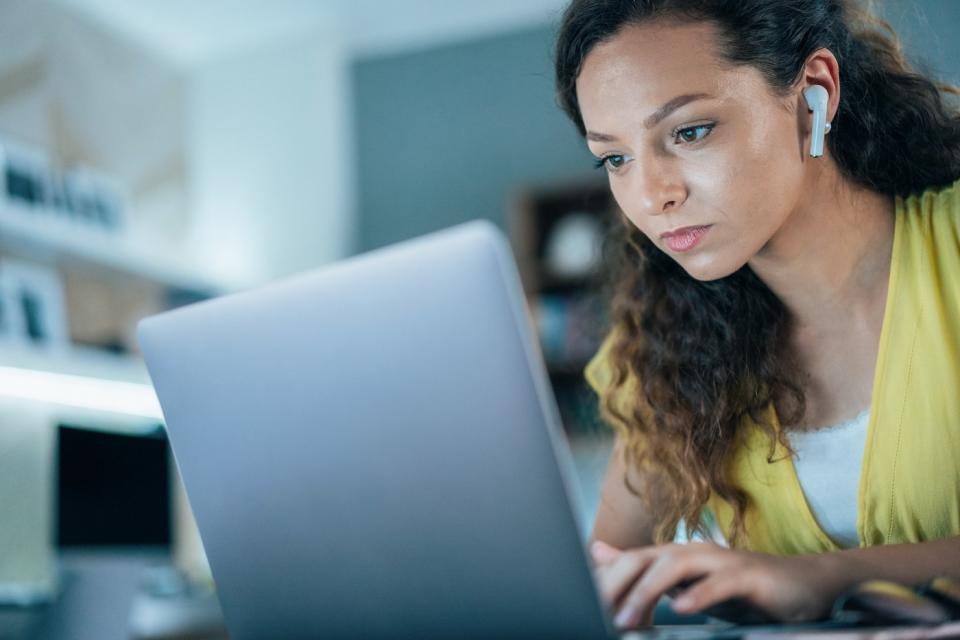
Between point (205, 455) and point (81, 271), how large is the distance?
2.67 m

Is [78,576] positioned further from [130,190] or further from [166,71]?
[166,71]

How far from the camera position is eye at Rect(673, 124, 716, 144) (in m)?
1.01

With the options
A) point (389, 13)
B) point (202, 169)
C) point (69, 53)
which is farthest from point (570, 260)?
point (69, 53)

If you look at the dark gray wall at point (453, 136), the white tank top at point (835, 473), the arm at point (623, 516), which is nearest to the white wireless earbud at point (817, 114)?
the white tank top at point (835, 473)

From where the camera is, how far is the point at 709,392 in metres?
1.20

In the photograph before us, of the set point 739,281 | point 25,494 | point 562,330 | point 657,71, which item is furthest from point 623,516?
point 562,330

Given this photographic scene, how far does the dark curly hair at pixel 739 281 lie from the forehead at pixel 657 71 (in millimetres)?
15

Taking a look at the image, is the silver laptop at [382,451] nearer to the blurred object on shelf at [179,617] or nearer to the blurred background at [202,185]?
the blurred object on shelf at [179,617]

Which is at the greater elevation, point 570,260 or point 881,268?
point 570,260

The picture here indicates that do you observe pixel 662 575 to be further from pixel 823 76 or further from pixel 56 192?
pixel 56 192

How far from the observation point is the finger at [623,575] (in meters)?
0.67

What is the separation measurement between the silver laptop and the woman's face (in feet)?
1.42

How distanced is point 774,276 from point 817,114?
219 mm

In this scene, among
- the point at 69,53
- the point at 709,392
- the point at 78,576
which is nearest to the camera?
the point at 78,576
